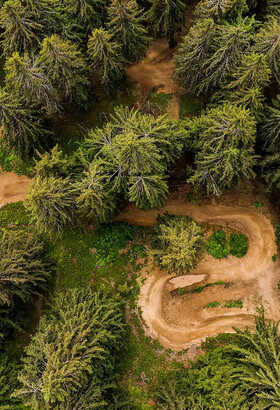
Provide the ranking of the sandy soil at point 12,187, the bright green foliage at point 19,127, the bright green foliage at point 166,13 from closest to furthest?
the bright green foliage at point 19,127, the bright green foliage at point 166,13, the sandy soil at point 12,187

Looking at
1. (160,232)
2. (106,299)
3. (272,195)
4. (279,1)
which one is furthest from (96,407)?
(279,1)

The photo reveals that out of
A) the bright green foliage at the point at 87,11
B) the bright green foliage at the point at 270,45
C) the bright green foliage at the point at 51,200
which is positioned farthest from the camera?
the bright green foliage at the point at 87,11

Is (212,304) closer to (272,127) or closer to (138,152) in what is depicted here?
(272,127)

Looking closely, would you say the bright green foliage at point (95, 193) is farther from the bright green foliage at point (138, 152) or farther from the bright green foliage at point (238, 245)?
the bright green foliage at point (238, 245)

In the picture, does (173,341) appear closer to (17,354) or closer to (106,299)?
(106,299)

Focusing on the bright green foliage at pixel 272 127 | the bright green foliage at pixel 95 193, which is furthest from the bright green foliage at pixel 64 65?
the bright green foliage at pixel 272 127

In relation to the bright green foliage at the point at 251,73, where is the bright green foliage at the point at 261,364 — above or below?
below
